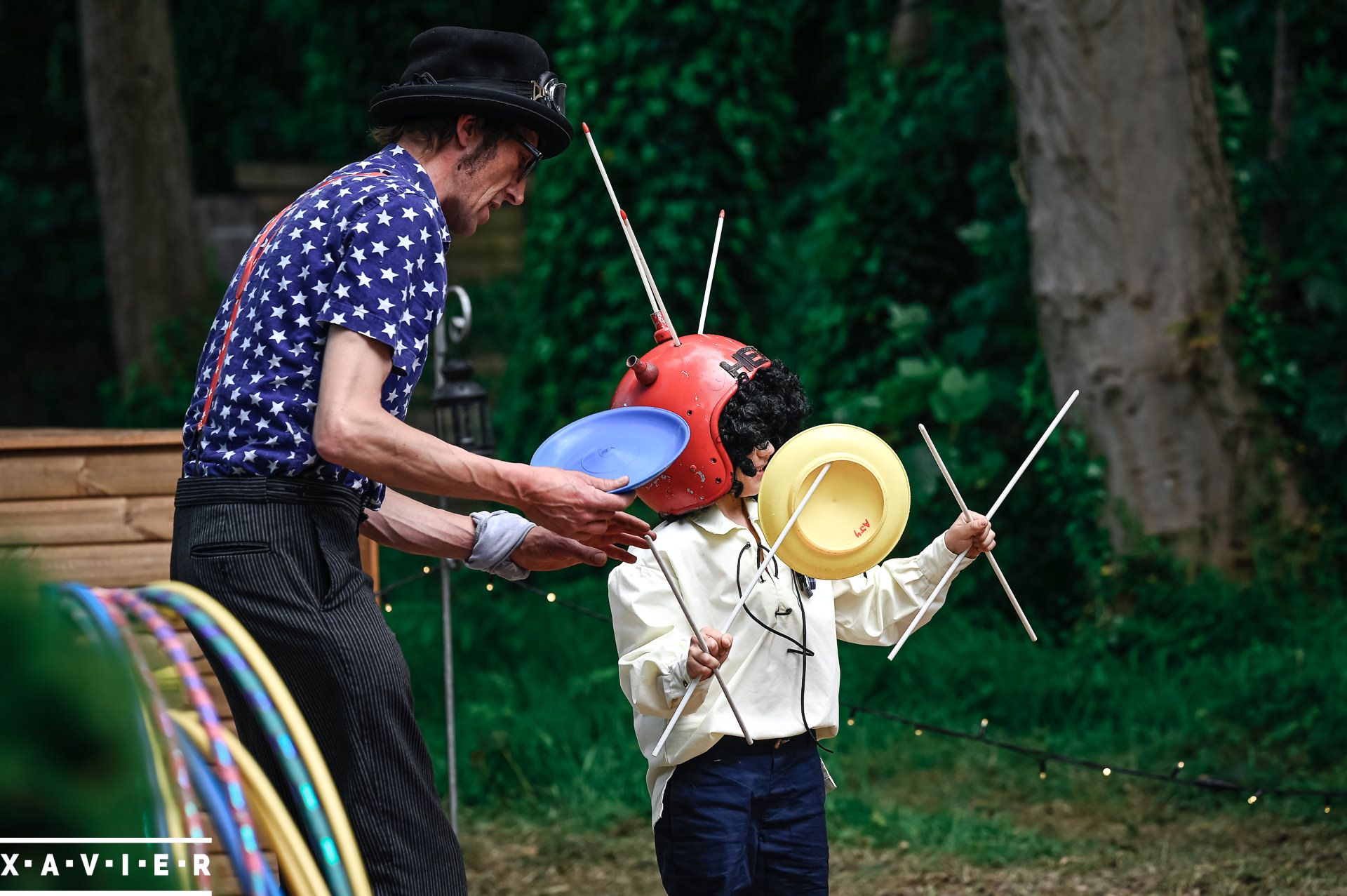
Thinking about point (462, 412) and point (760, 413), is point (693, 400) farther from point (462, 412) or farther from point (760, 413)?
point (462, 412)

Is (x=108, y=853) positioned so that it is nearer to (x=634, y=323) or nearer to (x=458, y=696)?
(x=458, y=696)

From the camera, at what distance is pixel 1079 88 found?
5773 mm

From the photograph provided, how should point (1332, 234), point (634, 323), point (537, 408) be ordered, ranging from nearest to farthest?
point (1332, 234) → point (634, 323) → point (537, 408)

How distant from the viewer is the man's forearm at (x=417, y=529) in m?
2.69

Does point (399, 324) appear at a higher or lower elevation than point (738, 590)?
higher

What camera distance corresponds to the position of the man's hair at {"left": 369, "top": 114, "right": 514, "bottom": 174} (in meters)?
2.44

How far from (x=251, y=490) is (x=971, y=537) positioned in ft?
4.45

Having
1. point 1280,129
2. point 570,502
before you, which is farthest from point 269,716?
point 1280,129

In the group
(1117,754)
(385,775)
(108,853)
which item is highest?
(108,853)

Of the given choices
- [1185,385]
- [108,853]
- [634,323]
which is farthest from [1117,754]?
[108,853]

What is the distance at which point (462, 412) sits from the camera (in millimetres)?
4516

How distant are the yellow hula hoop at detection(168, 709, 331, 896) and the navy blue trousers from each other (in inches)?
46.5

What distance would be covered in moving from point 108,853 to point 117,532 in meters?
2.53

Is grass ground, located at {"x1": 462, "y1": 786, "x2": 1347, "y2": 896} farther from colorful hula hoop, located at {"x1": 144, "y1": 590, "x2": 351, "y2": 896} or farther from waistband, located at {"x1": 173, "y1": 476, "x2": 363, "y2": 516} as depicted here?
colorful hula hoop, located at {"x1": 144, "y1": 590, "x2": 351, "y2": 896}
